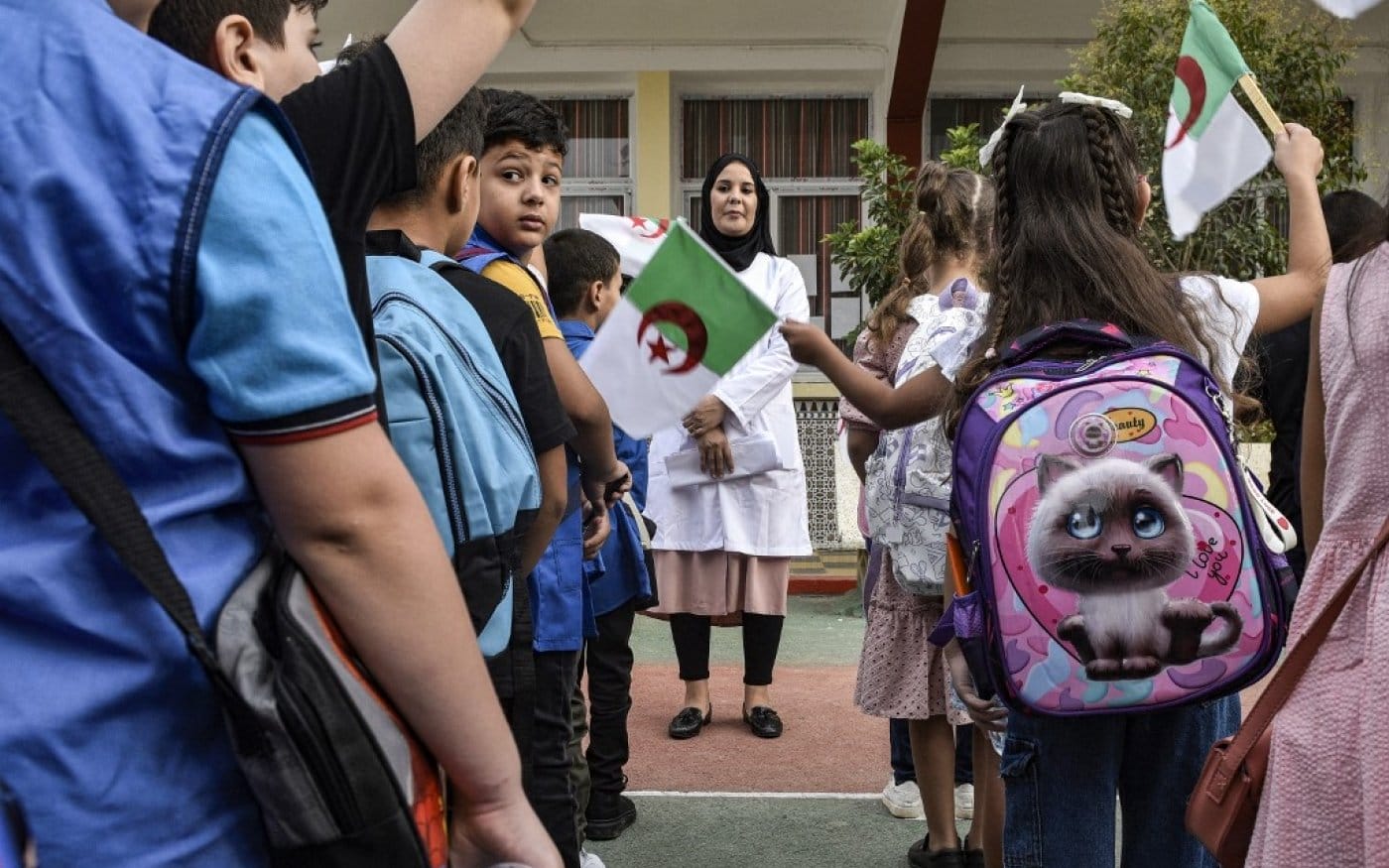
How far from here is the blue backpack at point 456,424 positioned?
2.06 metres

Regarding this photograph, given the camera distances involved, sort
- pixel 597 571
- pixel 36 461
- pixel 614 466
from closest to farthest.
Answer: pixel 36 461
pixel 614 466
pixel 597 571

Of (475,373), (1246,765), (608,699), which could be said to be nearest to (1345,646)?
(1246,765)

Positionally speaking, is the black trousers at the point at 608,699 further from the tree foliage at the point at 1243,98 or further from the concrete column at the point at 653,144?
the concrete column at the point at 653,144

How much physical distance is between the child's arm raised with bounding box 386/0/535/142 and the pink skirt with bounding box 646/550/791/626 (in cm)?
406

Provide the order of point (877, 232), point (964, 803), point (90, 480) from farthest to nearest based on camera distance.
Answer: point (877, 232), point (964, 803), point (90, 480)

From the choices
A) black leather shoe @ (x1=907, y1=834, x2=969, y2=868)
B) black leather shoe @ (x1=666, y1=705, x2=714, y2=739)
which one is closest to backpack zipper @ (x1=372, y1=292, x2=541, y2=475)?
black leather shoe @ (x1=907, y1=834, x2=969, y2=868)

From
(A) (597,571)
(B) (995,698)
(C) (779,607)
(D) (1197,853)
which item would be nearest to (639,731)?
(C) (779,607)

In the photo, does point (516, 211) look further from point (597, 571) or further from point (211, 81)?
point (211, 81)

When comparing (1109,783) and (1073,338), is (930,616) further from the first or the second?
(1073,338)

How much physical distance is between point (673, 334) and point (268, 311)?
35.8 inches

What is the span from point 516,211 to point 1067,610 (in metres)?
1.72

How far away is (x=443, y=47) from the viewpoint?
5.69ft

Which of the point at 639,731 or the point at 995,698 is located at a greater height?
the point at 995,698

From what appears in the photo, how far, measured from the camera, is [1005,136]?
2.62m
